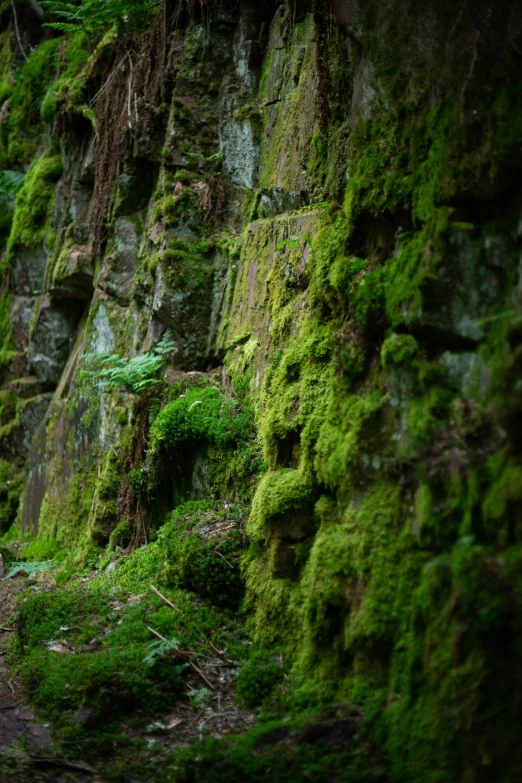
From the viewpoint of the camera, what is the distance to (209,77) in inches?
322

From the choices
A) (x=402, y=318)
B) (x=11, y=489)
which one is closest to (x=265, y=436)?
(x=402, y=318)

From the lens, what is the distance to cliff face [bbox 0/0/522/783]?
9.69ft

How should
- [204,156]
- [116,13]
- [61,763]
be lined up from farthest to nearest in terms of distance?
[116,13] → [204,156] → [61,763]

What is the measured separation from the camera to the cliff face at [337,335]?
295 cm

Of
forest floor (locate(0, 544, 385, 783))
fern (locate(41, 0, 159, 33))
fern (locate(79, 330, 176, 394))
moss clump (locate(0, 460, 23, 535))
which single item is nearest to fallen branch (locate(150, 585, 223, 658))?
forest floor (locate(0, 544, 385, 783))

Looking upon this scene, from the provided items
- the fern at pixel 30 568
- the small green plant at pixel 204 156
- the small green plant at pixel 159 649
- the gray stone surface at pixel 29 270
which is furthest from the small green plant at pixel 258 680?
the gray stone surface at pixel 29 270

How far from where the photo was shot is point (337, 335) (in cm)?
434

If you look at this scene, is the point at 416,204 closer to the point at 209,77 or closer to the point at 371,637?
the point at 371,637

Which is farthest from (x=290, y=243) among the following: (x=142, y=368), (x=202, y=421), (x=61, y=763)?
(x=61, y=763)

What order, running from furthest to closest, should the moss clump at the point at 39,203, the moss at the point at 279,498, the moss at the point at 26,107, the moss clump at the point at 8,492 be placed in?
1. the moss at the point at 26,107
2. the moss clump at the point at 39,203
3. the moss clump at the point at 8,492
4. the moss at the point at 279,498

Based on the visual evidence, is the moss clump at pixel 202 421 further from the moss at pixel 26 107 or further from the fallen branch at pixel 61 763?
the moss at pixel 26 107

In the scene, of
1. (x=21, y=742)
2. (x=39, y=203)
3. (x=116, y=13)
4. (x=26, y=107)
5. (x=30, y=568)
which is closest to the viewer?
(x=21, y=742)

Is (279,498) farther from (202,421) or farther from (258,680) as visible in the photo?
(202,421)

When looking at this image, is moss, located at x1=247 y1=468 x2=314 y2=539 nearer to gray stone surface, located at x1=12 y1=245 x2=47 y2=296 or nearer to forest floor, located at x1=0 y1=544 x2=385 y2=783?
forest floor, located at x1=0 y1=544 x2=385 y2=783
